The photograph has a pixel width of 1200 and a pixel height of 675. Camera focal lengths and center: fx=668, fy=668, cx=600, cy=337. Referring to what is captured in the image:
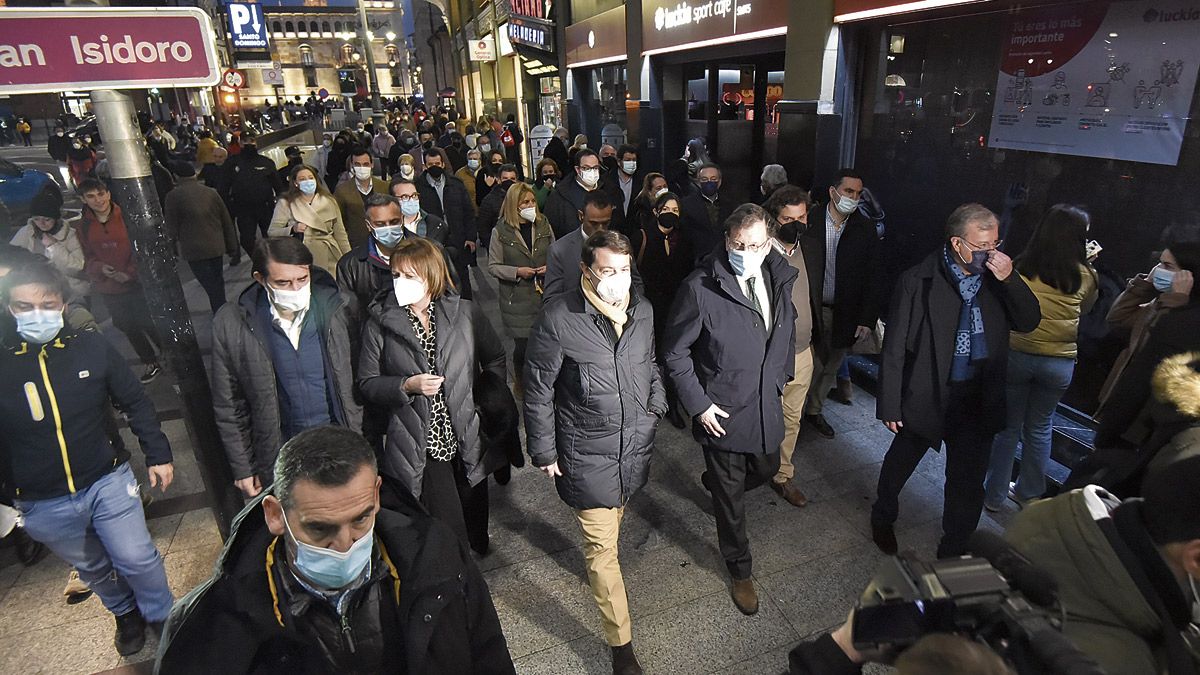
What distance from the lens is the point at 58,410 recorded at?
2928 mm

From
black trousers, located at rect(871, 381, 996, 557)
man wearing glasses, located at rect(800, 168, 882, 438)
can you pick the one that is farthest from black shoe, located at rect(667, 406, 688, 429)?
black trousers, located at rect(871, 381, 996, 557)

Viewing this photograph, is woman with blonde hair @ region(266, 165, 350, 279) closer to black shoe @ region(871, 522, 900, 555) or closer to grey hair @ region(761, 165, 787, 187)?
Answer: grey hair @ region(761, 165, 787, 187)

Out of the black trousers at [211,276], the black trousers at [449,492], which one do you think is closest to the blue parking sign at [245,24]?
the black trousers at [211,276]

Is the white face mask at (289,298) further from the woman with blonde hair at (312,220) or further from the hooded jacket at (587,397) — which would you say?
the woman with blonde hair at (312,220)

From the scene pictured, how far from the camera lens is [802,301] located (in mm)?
4227

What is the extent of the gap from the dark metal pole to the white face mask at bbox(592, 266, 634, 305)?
7.30ft

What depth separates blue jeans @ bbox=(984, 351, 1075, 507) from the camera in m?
3.94

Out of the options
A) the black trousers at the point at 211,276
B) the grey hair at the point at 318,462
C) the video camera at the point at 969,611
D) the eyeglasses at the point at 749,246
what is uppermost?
the eyeglasses at the point at 749,246

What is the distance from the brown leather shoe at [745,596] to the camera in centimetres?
356

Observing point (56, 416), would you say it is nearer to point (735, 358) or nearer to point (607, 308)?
point (607, 308)

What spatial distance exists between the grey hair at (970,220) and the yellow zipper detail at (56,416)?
4.28m

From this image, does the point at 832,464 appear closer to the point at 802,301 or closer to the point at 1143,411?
the point at 802,301

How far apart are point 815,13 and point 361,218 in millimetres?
5380

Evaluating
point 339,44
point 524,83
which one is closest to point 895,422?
point 524,83
